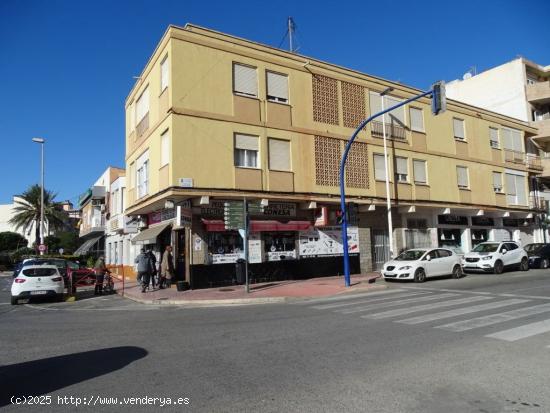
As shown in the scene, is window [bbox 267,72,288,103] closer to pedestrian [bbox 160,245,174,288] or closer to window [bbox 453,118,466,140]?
pedestrian [bbox 160,245,174,288]

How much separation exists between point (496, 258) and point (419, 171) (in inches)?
261

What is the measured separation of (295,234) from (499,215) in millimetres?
17720

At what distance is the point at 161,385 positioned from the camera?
523cm

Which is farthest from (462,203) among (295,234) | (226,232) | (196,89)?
(196,89)

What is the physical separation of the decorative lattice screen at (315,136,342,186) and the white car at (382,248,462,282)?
16.2 feet

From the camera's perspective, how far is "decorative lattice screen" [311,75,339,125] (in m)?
21.4

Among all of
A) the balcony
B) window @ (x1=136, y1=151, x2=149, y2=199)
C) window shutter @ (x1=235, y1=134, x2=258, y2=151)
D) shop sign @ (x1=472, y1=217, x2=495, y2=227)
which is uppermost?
the balcony

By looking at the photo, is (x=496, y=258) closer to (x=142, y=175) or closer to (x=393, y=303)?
(x=393, y=303)

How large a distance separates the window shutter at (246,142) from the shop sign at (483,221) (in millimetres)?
17837

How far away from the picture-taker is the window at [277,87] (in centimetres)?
2003

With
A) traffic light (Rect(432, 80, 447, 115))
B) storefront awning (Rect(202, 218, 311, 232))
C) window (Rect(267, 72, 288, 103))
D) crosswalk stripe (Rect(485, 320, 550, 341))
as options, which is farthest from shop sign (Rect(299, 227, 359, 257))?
crosswalk stripe (Rect(485, 320, 550, 341))

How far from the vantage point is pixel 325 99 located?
21781 mm

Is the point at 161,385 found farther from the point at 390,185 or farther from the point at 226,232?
the point at 390,185

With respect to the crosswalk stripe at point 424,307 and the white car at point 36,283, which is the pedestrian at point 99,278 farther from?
the crosswalk stripe at point 424,307
